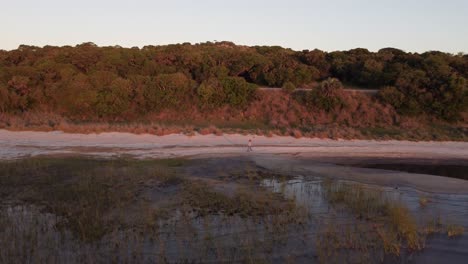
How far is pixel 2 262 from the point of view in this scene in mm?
8688

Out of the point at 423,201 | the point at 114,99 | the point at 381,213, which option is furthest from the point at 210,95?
the point at 381,213

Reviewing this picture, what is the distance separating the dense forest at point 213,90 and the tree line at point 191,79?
81mm

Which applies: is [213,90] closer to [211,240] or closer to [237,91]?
[237,91]

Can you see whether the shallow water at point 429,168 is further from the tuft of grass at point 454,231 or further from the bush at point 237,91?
the bush at point 237,91

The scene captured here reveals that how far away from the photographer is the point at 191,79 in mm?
41000

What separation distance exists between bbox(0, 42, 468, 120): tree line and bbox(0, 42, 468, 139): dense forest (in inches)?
3.2

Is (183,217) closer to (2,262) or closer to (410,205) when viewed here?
(2,262)

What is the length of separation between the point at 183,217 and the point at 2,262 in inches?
176

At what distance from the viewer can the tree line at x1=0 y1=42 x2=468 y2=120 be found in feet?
122

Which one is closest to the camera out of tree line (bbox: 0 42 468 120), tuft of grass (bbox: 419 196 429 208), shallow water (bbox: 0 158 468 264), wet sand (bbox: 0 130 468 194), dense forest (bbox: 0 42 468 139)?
shallow water (bbox: 0 158 468 264)

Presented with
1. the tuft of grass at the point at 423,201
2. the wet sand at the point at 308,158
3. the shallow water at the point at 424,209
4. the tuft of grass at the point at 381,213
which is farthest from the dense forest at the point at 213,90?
the tuft of grass at the point at 423,201

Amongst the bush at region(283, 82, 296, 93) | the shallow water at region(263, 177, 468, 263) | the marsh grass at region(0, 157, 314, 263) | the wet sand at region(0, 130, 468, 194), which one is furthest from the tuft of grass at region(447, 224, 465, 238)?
the bush at region(283, 82, 296, 93)

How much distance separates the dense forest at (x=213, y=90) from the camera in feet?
120

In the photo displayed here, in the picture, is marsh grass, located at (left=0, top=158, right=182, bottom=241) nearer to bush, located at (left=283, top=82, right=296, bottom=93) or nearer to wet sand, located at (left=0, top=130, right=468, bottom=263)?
wet sand, located at (left=0, top=130, right=468, bottom=263)
